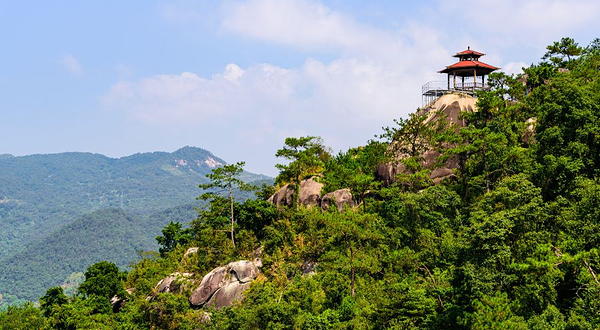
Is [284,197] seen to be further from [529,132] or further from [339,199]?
[529,132]

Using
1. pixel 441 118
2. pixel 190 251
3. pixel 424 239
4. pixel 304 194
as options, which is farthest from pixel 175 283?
pixel 441 118

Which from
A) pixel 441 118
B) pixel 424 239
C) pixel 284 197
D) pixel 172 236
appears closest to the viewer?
pixel 424 239

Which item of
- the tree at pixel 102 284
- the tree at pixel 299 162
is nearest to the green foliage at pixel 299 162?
the tree at pixel 299 162

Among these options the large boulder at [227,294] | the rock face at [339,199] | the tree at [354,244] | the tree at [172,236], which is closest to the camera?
the tree at [354,244]

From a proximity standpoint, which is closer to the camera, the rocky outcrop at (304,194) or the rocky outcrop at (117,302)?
the rocky outcrop at (117,302)

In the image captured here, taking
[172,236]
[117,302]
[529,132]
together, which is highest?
[529,132]

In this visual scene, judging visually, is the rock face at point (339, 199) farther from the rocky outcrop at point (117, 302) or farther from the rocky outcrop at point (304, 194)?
the rocky outcrop at point (117, 302)

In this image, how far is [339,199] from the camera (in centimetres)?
4056

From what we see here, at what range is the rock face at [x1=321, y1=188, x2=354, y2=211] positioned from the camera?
40094 mm

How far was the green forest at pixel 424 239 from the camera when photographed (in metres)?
20.2

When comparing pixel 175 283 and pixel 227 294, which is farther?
pixel 175 283

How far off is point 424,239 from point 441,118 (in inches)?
551

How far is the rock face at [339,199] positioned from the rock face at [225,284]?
817 cm

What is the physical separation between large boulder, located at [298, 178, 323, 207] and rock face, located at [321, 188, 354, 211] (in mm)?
693
